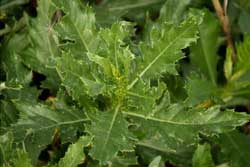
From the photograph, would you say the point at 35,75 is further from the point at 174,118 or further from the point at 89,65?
the point at 174,118

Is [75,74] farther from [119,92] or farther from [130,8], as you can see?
[130,8]

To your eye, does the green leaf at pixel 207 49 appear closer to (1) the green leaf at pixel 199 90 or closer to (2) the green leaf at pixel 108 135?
(1) the green leaf at pixel 199 90

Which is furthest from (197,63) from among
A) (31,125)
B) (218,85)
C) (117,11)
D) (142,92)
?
(31,125)

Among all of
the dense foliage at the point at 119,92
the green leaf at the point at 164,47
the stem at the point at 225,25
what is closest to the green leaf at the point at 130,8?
the dense foliage at the point at 119,92

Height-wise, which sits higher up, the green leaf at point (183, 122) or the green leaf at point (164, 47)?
the green leaf at point (164, 47)

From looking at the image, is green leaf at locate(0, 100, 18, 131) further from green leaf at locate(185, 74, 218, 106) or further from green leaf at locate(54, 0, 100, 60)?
green leaf at locate(185, 74, 218, 106)

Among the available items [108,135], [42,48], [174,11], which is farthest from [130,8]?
[108,135]

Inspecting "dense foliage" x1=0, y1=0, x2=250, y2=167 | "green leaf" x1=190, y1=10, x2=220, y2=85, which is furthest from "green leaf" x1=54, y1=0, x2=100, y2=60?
"green leaf" x1=190, y1=10, x2=220, y2=85
